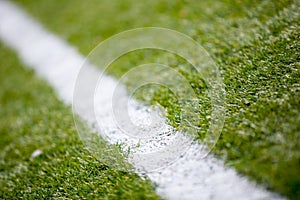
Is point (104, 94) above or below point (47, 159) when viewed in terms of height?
above

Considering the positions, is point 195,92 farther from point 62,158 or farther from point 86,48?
point 86,48

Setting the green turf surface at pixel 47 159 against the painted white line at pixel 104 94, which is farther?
the green turf surface at pixel 47 159

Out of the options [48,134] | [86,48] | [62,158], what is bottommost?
[62,158]

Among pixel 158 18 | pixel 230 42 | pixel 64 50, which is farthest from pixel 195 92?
pixel 64 50

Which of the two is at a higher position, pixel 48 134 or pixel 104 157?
pixel 48 134

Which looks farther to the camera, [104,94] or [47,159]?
[104,94]
